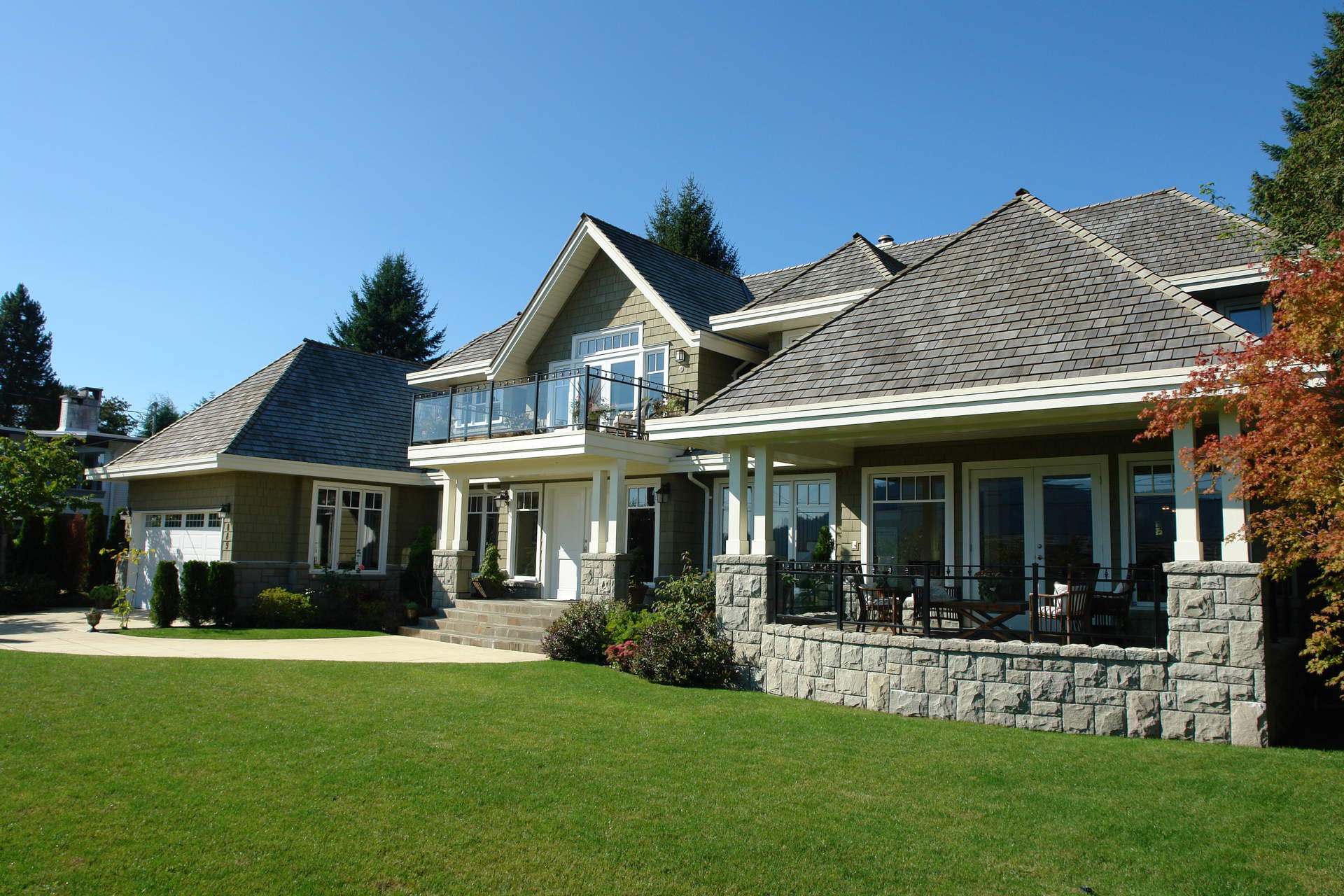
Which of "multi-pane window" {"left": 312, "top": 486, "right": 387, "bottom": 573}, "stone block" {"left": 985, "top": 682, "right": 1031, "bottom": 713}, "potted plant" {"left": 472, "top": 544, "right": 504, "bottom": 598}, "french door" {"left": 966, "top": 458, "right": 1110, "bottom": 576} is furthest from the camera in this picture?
"multi-pane window" {"left": 312, "top": 486, "right": 387, "bottom": 573}

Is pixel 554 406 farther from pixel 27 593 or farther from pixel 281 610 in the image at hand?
pixel 27 593

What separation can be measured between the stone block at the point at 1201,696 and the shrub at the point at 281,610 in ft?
50.4

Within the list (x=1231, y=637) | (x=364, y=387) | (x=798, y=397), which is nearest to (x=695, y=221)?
(x=364, y=387)

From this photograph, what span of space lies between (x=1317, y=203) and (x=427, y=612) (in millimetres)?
16972

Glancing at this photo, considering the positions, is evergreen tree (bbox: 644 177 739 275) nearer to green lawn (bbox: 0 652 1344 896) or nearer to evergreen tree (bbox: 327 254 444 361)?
evergreen tree (bbox: 327 254 444 361)

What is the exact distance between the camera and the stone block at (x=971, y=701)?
9.34 metres

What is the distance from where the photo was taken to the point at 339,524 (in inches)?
787

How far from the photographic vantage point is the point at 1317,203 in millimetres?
A: 12898

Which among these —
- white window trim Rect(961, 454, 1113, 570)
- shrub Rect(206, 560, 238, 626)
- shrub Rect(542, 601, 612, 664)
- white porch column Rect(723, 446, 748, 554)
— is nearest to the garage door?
shrub Rect(206, 560, 238, 626)

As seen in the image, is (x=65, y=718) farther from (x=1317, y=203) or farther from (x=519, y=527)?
(x=1317, y=203)

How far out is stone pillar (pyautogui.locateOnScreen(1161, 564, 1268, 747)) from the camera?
8.19 meters

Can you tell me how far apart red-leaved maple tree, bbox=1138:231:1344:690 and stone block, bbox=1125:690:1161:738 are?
1473mm

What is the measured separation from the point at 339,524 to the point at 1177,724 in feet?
54.9

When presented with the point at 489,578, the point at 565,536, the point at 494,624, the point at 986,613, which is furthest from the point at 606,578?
the point at 986,613
